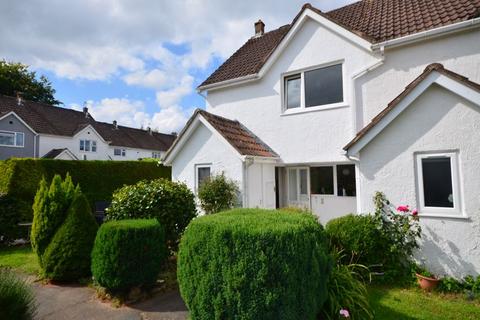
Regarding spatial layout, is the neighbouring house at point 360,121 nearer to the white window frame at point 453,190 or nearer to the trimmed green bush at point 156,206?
the white window frame at point 453,190

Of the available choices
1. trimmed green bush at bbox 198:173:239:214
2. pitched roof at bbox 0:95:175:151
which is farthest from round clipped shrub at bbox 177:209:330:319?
pitched roof at bbox 0:95:175:151

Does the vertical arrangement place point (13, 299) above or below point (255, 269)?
below

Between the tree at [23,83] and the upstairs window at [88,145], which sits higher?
the tree at [23,83]

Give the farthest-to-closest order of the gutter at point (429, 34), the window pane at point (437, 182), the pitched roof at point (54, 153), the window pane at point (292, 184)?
the pitched roof at point (54, 153)
the window pane at point (292, 184)
the gutter at point (429, 34)
the window pane at point (437, 182)

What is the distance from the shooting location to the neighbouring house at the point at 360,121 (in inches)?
268

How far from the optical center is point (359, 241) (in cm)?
717

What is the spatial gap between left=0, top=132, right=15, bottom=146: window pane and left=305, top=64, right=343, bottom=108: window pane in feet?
126

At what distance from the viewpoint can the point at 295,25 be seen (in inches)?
445

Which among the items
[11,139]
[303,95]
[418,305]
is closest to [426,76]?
[303,95]

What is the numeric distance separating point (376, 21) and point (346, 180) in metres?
6.60

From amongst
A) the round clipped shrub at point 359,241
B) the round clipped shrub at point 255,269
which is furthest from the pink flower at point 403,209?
the round clipped shrub at point 255,269

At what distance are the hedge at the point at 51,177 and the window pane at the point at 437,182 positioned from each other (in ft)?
52.0

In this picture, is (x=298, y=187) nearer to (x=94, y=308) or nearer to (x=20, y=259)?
(x=94, y=308)

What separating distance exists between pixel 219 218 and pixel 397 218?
5.33 metres
